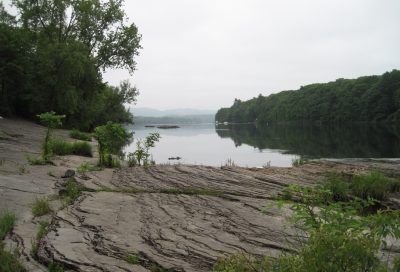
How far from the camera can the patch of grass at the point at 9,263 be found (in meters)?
6.82

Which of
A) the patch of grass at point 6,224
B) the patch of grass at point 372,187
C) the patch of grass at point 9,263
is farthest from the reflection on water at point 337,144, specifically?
the patch of grass at point 9,263

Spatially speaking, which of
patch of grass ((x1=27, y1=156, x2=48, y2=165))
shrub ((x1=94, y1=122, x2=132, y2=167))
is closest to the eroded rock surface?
shrub ((x1=94, y1=122, x2=132, y2=167))

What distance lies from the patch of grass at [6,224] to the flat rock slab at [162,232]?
98cm

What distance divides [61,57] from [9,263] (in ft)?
122

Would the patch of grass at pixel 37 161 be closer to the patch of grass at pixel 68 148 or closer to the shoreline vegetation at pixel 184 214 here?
the shoreline vegetation at pixel 184 214

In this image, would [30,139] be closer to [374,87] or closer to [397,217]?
[397,217]

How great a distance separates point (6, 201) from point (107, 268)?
18.4 ft

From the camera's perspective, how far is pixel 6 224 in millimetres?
8914

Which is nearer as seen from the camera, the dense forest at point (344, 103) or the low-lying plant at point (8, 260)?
the low-lying plant at point (8, 260)

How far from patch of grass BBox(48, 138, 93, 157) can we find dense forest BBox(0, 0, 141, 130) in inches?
839

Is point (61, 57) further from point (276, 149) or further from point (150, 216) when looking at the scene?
point (150, 216)

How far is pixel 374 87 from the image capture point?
3792 inches

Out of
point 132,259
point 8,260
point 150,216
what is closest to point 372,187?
point 150,216

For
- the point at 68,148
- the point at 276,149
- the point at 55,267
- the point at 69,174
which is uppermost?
the point at 68,148
